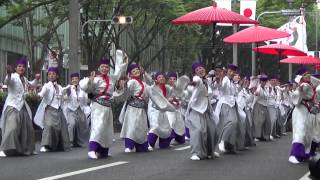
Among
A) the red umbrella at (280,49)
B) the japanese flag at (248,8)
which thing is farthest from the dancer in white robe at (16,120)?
the japanese flag at (248,8)

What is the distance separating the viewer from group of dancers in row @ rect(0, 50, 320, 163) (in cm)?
1298

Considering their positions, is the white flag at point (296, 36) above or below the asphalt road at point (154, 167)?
above

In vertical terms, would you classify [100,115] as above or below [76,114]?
above

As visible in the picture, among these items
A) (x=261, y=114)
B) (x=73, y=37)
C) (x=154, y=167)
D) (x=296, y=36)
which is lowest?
(x=154, y=167)

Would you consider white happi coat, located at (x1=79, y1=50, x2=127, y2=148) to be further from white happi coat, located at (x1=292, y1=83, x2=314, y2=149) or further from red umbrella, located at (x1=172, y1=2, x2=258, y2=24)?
white happi coat, located at (x1=292, y1=83, x2=314, y2=149)

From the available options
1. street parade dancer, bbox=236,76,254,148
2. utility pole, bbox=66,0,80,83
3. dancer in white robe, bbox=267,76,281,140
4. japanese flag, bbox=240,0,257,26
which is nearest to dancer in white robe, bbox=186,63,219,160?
street parade dancer, bbox=236,76,254,148

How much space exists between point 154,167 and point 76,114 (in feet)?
21.2

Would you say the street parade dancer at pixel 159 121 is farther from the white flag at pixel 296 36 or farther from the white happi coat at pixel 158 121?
the white flag at pixel 296 36

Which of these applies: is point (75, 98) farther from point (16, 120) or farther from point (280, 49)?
point (280, 49)

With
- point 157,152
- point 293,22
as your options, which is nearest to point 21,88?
point 157,152

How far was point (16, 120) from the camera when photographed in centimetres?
1412

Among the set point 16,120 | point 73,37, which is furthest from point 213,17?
point 73,37

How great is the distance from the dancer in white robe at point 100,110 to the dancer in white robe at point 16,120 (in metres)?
1.53

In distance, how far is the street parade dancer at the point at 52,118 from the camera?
1541cm
